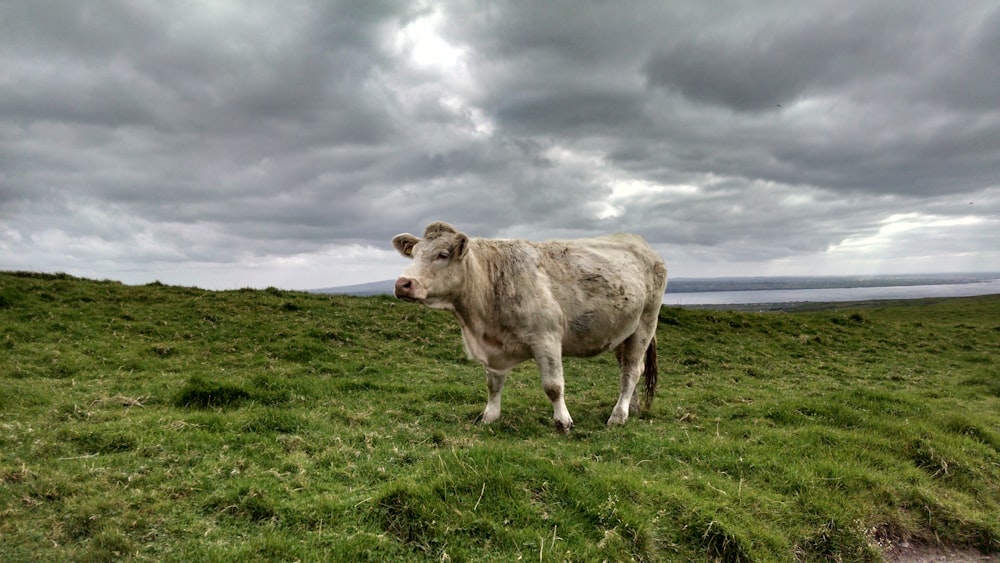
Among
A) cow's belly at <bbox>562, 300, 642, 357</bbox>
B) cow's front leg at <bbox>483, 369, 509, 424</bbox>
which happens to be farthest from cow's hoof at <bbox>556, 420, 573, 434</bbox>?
cow's belly at <bbox>562, 300, 642, 357</bbox>

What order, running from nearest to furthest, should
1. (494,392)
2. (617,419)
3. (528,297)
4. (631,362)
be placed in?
(528,297) < (494,392) < (617,419) < (631,362)

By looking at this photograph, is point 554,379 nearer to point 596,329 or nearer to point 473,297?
point 596,329

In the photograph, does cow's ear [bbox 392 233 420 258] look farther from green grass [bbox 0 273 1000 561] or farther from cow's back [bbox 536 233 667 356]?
green grass [bbox 0 273 1000 561]

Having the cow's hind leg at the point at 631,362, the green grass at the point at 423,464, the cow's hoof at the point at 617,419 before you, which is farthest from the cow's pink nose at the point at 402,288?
the cow's hind leg at the point at 631,362

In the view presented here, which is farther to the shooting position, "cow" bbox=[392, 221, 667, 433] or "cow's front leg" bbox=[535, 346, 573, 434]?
"cow's front leg" bbox=[535, 346, 573, 434]

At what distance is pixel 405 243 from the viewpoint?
8273 mm

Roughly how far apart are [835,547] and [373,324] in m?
14.7

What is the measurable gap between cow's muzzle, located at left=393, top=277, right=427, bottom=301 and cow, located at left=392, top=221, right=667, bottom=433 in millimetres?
14

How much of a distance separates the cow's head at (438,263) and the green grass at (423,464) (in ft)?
6.43

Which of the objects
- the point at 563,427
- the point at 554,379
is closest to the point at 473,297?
the point at 554,379

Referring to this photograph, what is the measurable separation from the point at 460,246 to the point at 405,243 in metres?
1.25

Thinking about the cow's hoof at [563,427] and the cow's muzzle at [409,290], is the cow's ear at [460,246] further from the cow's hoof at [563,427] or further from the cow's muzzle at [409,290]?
the cow's hoof at [563,427]

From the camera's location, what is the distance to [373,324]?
704 inches

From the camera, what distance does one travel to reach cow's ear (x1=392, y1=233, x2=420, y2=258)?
8.13m
